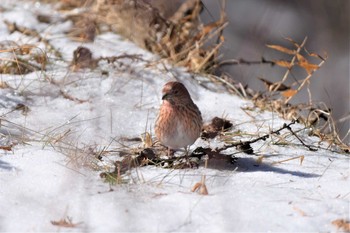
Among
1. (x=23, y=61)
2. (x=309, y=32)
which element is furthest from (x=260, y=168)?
(x=309, y=32)

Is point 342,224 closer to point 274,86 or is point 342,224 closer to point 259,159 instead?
point 259,159

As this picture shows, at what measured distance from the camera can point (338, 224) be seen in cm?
329

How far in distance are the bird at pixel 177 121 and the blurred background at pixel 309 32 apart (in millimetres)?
3008

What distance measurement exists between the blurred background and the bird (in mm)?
3008

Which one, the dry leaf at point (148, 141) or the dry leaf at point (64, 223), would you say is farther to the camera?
the dry leaf at point (148, 141)

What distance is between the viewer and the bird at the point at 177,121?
4.45 m

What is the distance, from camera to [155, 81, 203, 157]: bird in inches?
175

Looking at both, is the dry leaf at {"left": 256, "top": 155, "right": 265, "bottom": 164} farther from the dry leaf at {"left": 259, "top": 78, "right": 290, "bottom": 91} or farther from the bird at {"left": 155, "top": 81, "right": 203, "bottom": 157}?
the dry leaf at {"left": 259, "top": 78, "right": 290, "bottom": 91}

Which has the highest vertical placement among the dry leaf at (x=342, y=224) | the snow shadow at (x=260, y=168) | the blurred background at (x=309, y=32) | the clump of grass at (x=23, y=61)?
the dry leaf at (x=342, y=224)

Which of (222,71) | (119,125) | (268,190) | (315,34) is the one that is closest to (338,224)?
(268,190)

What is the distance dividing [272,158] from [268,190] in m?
0.72

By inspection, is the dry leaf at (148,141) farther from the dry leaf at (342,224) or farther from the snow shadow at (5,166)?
the dry leaf at (342,224)

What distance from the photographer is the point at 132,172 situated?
4.00m

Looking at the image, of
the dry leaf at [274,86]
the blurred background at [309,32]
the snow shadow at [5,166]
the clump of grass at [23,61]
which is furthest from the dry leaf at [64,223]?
the blurred background at [309,32]
